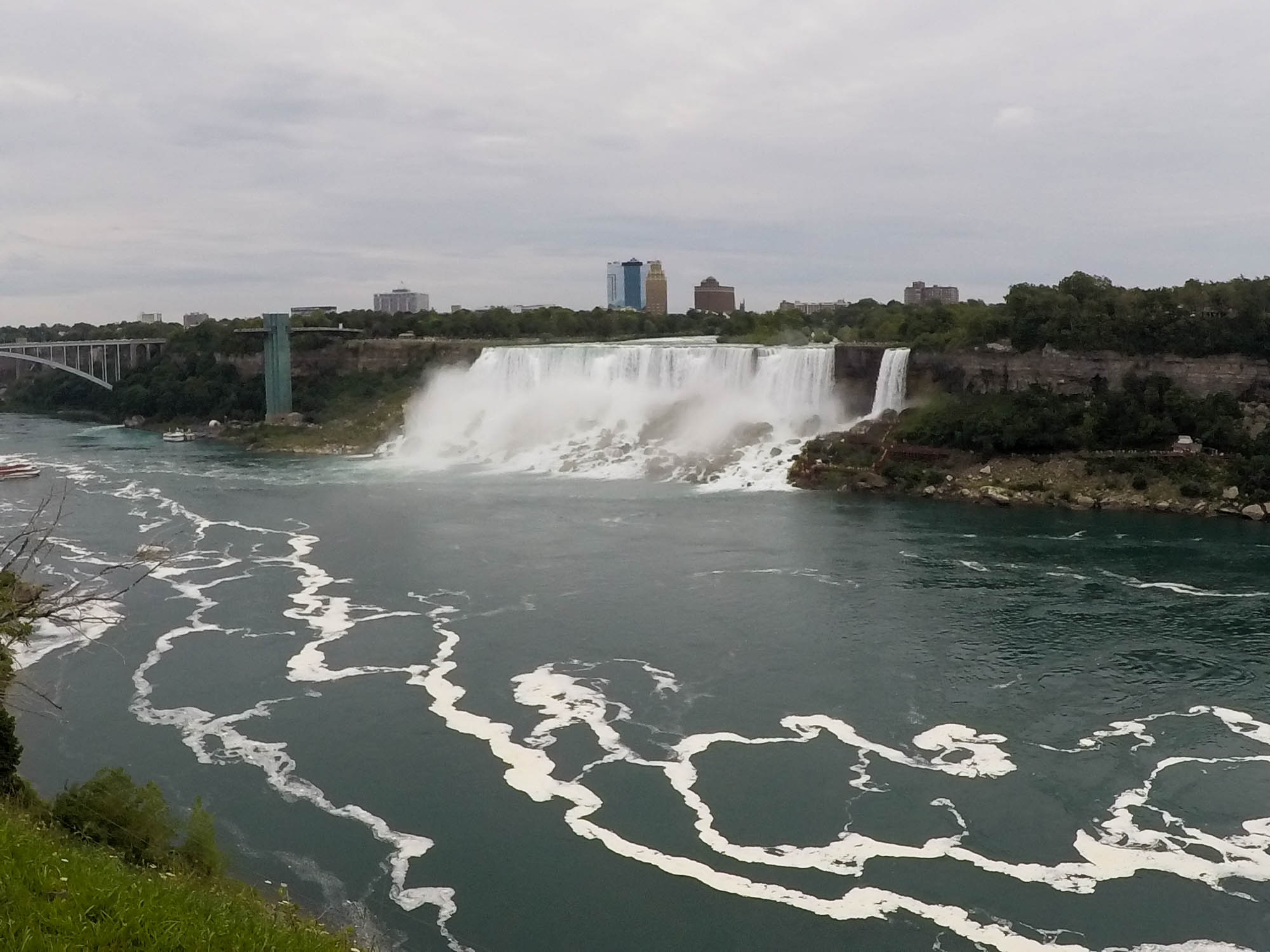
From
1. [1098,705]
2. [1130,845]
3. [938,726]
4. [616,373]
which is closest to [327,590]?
[938,726]

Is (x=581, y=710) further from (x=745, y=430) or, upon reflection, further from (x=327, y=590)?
(x=745, y=430)

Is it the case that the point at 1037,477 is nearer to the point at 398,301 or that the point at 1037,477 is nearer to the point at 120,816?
the point at 120,816

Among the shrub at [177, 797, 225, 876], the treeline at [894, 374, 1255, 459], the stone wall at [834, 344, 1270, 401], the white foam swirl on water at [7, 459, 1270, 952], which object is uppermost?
the stone wall at [834, 344, 1270, 401]

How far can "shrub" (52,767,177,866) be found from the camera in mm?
10195

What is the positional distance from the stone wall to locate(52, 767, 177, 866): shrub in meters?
32.0

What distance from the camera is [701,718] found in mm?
15539

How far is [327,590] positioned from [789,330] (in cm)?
3697

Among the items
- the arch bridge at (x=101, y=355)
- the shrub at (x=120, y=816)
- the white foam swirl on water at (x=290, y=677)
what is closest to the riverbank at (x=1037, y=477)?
the white foam swirl on water at (x=290, y=677)

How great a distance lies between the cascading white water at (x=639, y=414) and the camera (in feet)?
127

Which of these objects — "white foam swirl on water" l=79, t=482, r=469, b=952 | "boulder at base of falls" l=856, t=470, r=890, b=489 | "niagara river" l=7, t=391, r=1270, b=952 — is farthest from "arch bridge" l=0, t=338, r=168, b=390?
"boulder at base of falls" l=856, t=470, r=890, b=489

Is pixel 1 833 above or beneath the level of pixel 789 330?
beneath

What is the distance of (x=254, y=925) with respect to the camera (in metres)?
6.86

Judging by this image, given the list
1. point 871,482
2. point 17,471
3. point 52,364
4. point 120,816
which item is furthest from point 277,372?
point 120,816

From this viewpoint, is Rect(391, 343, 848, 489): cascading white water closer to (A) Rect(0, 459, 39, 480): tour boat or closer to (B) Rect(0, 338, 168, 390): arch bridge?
(A) Rect(0, 459, 39, 480): tour boat
